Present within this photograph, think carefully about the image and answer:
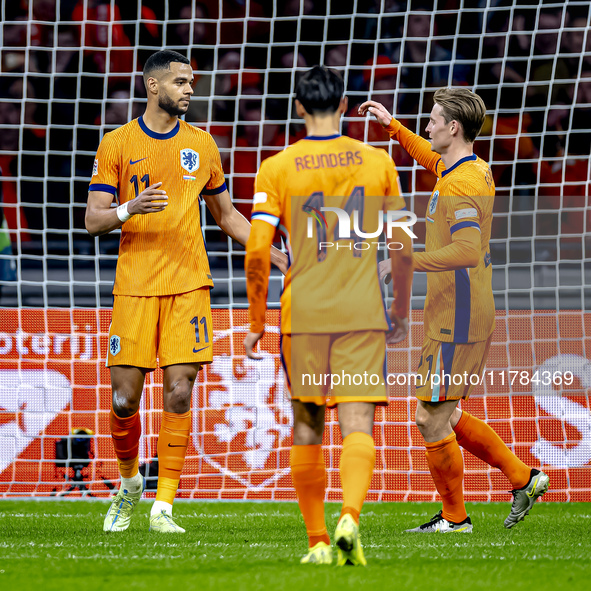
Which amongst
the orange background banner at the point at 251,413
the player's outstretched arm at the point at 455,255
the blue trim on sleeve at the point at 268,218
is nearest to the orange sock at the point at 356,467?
the blue trim on sleeve at the point at 268,218

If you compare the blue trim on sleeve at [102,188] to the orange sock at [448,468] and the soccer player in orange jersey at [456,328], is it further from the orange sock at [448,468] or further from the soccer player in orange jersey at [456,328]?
the orange sock at [448,468]

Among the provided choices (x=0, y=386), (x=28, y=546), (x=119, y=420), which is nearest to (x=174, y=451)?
(x=119, y=420)

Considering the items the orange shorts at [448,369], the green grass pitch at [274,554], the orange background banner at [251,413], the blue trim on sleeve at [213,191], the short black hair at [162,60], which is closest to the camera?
the green grass pitch at [274,554]

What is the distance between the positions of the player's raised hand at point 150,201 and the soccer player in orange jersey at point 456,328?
1.22 meters

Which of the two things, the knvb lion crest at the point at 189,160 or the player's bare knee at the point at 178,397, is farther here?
the knvb lion crest at the point at 189,160

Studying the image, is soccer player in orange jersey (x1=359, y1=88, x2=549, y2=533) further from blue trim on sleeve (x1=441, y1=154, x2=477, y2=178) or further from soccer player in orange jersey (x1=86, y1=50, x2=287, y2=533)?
soccer player in orange jersey (x1=86, y1=50, x2=287, y2=533)

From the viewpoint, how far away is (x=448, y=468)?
13.7 ft

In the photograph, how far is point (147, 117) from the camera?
447cm

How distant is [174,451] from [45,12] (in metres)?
8.52

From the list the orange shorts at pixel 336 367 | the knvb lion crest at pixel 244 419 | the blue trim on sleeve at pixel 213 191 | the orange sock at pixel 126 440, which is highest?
the blue trim on sleeve at pixel 213 191

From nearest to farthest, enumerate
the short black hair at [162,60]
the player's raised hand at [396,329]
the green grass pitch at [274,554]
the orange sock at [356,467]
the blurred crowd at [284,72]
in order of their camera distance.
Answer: the green grass pitch at [274,554], the orange sock at [356,467], the player's raised hand at [396,329], the short black hair at [162,60], the blurred crowd at [284,72]

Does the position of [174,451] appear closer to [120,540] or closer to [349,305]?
[120,540]

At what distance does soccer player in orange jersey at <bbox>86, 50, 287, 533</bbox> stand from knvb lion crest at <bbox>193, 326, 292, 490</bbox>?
1678mm

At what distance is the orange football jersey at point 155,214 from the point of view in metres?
4.32
